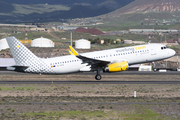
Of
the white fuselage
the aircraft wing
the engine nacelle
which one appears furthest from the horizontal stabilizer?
the engine nacelle

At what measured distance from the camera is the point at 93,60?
47938 mm

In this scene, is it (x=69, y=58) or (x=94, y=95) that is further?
(x=69, y=58)

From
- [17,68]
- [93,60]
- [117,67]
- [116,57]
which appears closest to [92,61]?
[93,60]

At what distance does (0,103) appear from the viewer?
29.9m

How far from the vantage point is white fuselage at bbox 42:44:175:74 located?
48.5m

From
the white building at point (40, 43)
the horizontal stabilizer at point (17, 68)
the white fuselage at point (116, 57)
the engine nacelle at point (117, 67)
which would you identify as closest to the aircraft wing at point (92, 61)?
the white fuselage at point (116, 57)

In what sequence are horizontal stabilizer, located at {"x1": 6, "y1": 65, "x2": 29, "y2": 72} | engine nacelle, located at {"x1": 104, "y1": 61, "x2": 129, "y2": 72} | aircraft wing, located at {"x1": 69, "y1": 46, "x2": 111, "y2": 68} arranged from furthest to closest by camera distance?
1. aircraft wing, located at {"x1": 69, "y1": 46, "x2": 111, "y2": 68}
2. engine nacelle, located at {"x1": 104, "y1": 61, "x2": 129, "y2": 72}
3. horizontal stabilizer, located at {"x1": 6, "y1": 65, "x2": 29, "y2": 72}

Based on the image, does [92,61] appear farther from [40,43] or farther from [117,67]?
[40,43]

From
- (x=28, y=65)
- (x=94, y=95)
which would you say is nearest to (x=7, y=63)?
(x=28, y=65)

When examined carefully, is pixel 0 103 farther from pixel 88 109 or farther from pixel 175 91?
pixel 175 91

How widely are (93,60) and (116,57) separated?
3.74 metres

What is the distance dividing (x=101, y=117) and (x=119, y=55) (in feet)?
82.6

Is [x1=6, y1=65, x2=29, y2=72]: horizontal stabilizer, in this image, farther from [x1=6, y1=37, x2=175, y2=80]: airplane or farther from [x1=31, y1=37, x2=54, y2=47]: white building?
[x1=31, y1=37, x2=54, y2=47]: white building

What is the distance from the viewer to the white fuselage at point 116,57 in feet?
159
